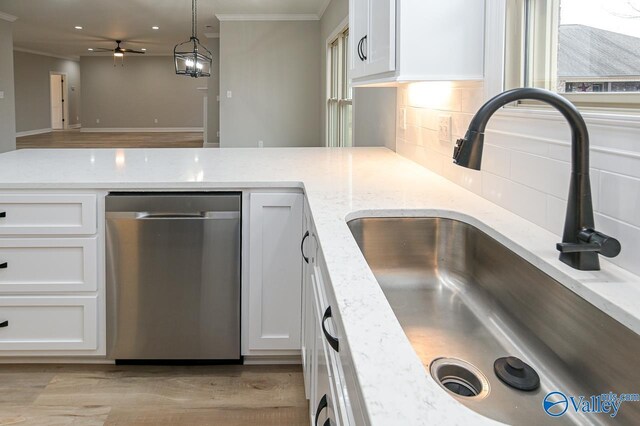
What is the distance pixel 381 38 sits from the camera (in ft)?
6.49

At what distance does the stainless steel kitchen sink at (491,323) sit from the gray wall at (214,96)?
10346 mm

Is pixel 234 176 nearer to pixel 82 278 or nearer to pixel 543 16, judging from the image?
pixel 82 278

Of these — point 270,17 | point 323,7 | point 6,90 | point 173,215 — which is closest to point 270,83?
point 270,17

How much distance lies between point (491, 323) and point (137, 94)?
59.2ft

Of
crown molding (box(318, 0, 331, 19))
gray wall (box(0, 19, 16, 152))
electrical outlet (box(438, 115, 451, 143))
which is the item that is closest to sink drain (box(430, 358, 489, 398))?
electrical outlet (box(438, 115, 451, 143))

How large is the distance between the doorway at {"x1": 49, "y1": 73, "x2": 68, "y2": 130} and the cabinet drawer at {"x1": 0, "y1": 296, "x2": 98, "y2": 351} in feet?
59.4

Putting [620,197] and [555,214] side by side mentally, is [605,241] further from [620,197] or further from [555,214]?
[555,214]

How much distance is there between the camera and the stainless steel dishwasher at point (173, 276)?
220cm

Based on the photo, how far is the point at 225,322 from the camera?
2.29 m

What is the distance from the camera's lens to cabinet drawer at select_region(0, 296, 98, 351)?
2.22 m

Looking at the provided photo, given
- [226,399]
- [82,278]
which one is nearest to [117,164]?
[82,278]

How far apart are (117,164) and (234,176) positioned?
2.19 ft

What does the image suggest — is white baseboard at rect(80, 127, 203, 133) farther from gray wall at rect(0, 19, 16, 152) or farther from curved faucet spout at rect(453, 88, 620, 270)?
curved faucet spout at rect(453, 88, 620, 270)

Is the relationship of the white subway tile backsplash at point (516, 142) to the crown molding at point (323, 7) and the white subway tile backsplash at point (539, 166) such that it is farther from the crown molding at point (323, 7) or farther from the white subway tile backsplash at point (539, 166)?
the crown molding at point (323, 7)
